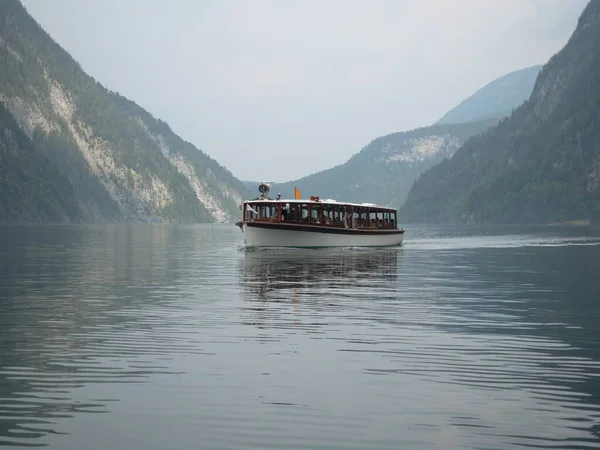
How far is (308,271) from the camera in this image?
196ft

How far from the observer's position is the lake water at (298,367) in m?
15.9

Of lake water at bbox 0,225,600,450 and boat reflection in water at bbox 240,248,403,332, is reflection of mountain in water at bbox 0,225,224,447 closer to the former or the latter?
lake water at bbox 0,225,600,450

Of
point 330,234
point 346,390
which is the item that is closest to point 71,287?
point 346,390

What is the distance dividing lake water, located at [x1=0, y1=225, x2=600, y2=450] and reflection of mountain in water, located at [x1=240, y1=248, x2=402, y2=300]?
102 cm

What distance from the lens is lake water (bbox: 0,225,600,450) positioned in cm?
1592

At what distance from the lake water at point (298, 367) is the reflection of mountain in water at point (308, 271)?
40.0 inches

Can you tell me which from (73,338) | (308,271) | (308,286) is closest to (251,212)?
(308,271)

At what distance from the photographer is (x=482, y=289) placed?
46.8m

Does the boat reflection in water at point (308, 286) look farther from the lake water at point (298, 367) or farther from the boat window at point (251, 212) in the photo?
the boat window at point (251, 212)

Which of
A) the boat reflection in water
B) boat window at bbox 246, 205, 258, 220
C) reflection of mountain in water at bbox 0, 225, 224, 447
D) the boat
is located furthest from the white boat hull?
reflection of mountain in water at bbox 0, 225, 224, 447

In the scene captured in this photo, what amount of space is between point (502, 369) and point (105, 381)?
32.1 feet

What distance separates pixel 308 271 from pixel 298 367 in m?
37.6

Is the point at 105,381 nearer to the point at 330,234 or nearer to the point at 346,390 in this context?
the point at 346,390

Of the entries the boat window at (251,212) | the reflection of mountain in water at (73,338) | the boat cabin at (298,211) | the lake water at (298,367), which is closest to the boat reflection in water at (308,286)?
the lake water at (298,367)
